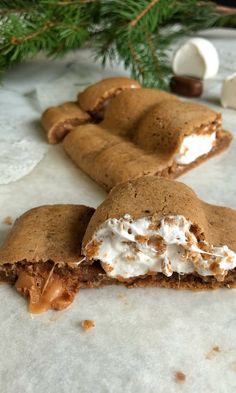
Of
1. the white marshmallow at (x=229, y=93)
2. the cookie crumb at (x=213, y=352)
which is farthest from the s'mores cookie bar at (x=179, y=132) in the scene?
the cookie crumb at (x=213, y=352)

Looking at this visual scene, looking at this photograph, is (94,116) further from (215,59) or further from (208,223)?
(208,223)

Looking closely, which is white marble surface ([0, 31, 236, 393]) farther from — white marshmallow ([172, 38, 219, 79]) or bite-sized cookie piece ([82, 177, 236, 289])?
white marshmallow ([172, 38, 219, 79])

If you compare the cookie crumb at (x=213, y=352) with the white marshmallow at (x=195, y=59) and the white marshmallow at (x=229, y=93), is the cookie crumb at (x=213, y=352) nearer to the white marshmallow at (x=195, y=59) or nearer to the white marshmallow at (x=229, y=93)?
the white marshmallow at (x=229, y=93)

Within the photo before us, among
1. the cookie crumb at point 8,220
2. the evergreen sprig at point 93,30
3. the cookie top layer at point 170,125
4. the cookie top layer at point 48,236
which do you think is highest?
the evergreen sprig at point 93,30

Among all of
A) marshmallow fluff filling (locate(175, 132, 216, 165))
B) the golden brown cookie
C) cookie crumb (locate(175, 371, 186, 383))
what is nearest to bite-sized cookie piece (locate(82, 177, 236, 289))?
cookie crumb (locate(175, 371, 186, 383))

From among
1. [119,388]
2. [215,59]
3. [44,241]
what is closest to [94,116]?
[215,59]

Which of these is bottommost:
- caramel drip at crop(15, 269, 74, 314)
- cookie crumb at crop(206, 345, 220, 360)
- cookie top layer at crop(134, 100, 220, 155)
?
cookie crumb at crop(206, 345, 220, 360)
